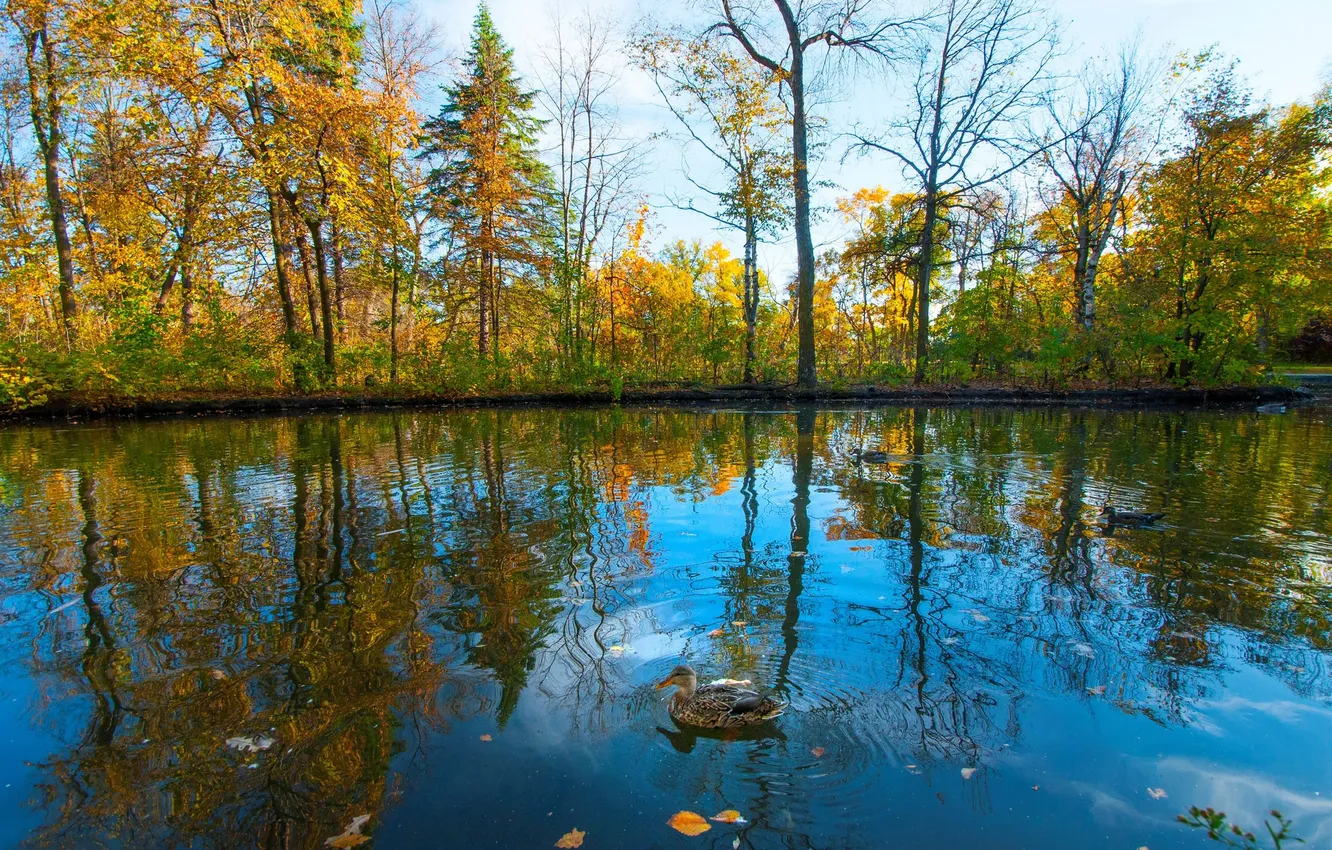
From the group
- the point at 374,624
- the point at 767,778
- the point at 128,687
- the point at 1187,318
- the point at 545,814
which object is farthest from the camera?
the point at 1187,318

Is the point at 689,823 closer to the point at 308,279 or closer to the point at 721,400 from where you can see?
the point at 721,400

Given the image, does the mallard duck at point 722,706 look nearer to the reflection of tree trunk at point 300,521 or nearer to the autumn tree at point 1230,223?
the reflection of tree trunk at point 300,521

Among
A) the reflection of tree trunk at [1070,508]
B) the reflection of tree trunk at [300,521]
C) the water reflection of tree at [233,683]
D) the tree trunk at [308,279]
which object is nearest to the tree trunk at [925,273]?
the reflection of tree trunk at [1070,508]

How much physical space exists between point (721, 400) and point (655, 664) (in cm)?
1839

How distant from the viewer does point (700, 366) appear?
24.5 meters

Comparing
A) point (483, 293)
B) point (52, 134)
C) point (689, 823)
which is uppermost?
point (52, 134)

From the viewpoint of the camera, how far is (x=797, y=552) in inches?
187

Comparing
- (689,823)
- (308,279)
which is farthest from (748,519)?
(308,279)

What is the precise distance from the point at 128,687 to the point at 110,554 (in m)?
2.71

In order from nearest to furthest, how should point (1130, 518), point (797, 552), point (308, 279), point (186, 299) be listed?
point (797, 552)
point (1130, 518)
point (186, 299)
point (308, 279)

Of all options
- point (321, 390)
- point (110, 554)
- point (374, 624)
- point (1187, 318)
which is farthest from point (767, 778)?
point (1187, 318)

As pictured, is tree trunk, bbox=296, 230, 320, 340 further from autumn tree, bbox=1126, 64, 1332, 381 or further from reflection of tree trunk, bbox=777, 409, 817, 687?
autumn tree, bbox=1126, 64, 1332, 381

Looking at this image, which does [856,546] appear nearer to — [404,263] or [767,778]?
[767,778]

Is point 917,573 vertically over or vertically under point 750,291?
under
